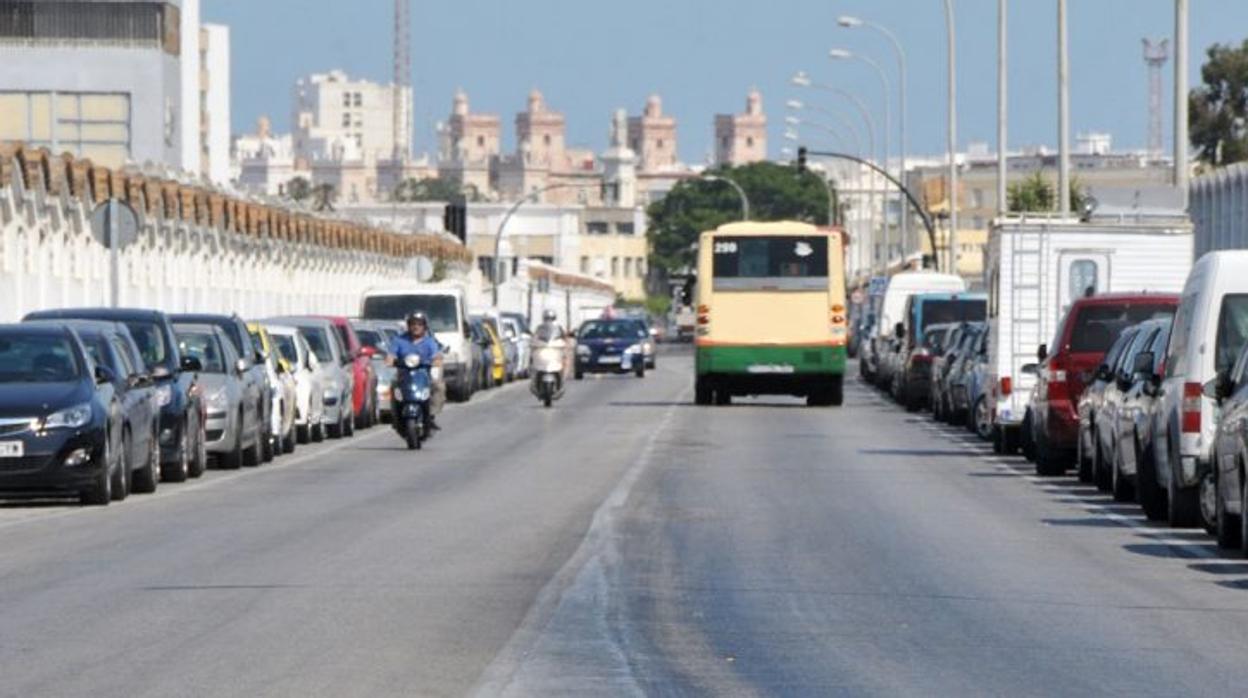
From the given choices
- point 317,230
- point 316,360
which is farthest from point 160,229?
point 317,230

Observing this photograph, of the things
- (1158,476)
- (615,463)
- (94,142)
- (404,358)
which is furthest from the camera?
(94,142)

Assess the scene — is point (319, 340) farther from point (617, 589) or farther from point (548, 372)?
point (617, 589)

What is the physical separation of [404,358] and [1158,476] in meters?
15.5

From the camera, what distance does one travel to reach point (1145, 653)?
13.9 m

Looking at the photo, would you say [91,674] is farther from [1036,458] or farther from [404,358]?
[404,358]

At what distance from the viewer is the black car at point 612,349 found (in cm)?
7881

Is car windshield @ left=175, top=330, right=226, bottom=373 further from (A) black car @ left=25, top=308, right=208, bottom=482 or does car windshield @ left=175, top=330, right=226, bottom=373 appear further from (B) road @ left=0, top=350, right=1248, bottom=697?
(B) road @ left=0, top=350, right=1248, bottom=697

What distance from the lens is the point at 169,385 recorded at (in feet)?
97.0

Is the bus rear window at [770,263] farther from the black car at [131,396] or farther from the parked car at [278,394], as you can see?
the black car at [131,396]

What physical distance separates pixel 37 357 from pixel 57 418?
3.94 ft

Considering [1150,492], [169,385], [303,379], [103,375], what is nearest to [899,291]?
[303,379]

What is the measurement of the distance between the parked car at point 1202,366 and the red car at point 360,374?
2227 cm

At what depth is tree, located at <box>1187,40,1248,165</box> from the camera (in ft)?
370

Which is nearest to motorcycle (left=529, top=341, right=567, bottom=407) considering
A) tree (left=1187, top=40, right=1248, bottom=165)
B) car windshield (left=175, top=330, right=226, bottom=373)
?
car windshield (left=175, top=330, right=226, bottom=373)
